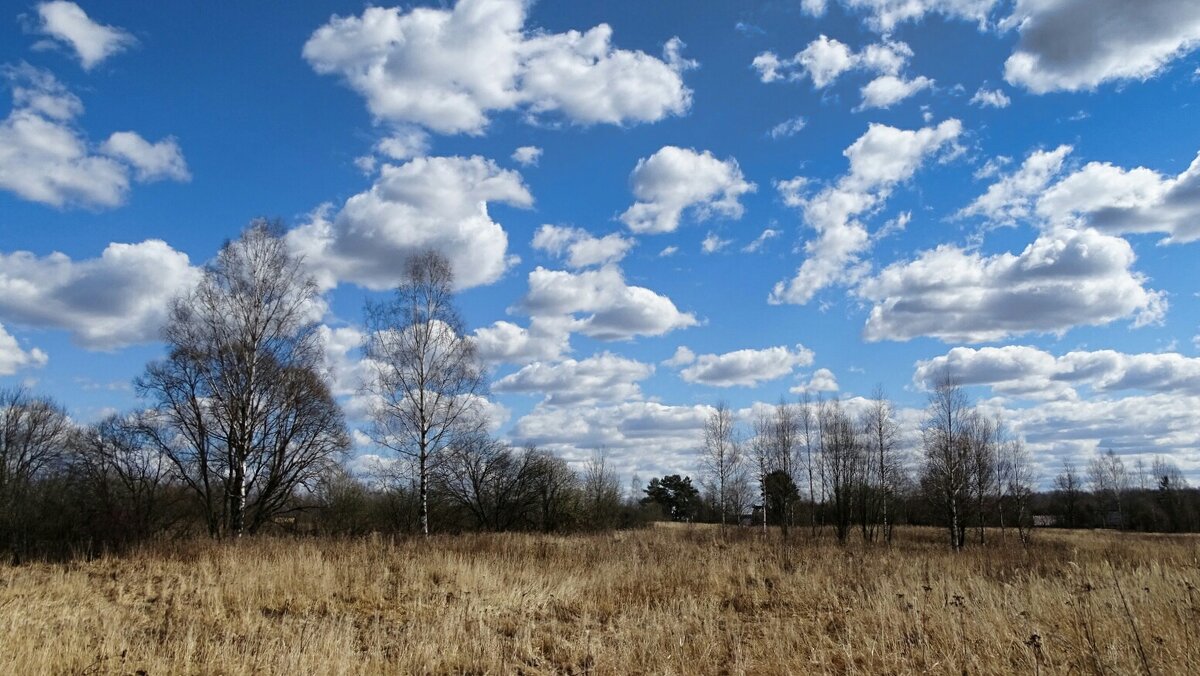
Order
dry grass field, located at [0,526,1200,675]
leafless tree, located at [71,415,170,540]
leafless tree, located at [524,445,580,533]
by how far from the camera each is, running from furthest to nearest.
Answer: leafless tree, located at [524,445,580,533] < leafless tree, located at [71,415,170,540] < dry grass field, located at [0,526,1200,675]

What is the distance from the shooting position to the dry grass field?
655cm

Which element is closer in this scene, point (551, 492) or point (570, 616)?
point (570, 616)

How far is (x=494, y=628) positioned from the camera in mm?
9203

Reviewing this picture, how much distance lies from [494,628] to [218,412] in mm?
15323

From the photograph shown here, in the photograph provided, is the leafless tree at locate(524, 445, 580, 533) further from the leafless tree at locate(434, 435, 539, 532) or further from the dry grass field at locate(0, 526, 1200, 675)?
the dry grass field at locate(0, 526, 1200, 675)

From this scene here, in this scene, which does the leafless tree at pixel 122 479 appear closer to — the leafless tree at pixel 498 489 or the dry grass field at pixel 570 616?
the dry grass field at pixel 570 616

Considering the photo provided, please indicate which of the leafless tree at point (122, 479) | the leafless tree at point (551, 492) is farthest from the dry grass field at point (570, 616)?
the leafless tree at point (551, 492)

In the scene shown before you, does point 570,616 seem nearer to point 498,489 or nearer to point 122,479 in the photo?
point 122,479

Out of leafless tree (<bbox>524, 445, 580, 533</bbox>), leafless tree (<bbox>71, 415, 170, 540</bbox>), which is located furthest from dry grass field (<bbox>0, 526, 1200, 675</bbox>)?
leafless tree (<bbox>524, 445, 580, 533</bbox>)

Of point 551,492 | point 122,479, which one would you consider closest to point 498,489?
point 551,492

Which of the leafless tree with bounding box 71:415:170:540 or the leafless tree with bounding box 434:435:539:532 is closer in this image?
the leafless tree with bounding box 71:415:170:540

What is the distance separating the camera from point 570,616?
1028cm

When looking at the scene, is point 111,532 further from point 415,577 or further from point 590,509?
point 590,509

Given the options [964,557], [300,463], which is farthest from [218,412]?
[964,557]
